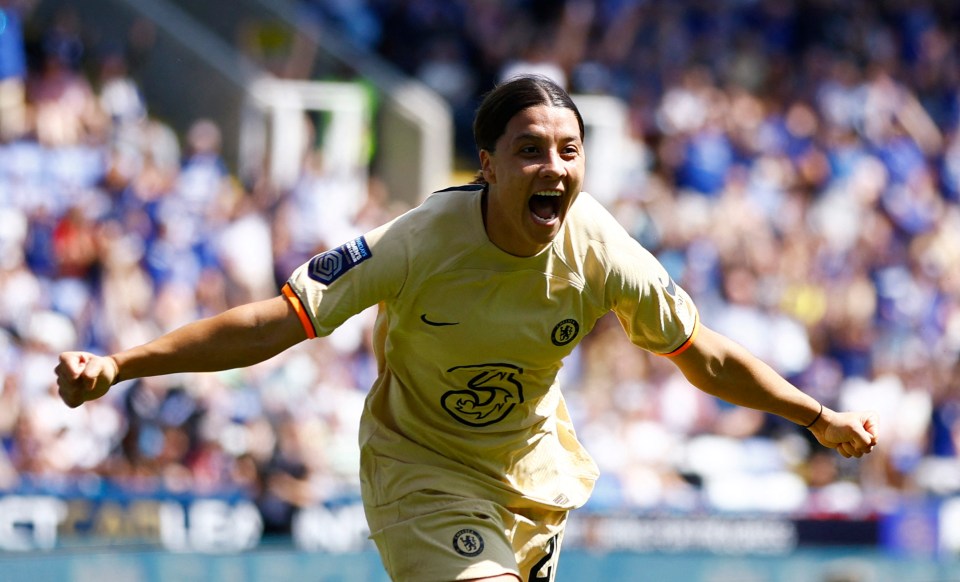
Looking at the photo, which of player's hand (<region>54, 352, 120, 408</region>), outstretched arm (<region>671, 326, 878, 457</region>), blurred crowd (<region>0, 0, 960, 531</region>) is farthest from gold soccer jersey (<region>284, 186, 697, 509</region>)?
blurred crowd (<region>0, 0, 960, 531</region>)

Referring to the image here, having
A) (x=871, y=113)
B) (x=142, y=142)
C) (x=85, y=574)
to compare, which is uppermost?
(x=871, y=113)

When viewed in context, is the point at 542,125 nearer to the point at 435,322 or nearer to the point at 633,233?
the point at 435,322

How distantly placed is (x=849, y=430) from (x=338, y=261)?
75.6 inches

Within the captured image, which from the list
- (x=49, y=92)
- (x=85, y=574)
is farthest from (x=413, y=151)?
(x=85, y=574)

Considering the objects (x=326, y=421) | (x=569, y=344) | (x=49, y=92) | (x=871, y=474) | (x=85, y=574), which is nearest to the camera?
(x=569, y=344)

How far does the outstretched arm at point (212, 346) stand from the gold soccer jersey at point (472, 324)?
84 millimetres

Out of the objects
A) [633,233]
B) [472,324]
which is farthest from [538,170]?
[633,233]

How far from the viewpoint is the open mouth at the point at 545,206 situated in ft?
16.0

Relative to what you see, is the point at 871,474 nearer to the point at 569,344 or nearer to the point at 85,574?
the point at 85,574

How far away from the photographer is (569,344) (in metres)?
5.23

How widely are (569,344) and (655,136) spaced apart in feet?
39.5

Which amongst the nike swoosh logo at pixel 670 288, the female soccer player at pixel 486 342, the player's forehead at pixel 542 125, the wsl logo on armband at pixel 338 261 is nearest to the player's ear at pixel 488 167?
the female soccer player at pixel 486 342

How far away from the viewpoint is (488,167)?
504 centimetres

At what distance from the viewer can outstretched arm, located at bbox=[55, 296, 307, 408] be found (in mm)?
4781
